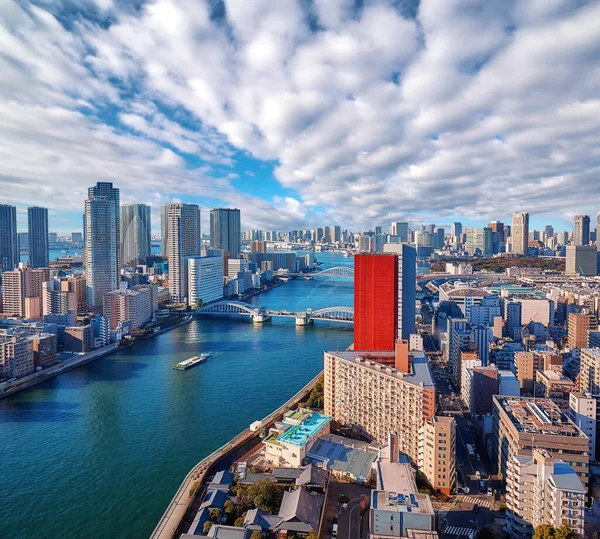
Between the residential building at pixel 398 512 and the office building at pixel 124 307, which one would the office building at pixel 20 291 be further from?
the residential building at pixel 398 512

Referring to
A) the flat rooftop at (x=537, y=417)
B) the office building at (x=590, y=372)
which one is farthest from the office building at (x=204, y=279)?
the flat rooftop at (x=537, y=417)

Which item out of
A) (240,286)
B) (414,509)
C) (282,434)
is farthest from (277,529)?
(240,286)

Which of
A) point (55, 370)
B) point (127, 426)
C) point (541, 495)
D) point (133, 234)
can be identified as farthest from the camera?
point (133, 234)

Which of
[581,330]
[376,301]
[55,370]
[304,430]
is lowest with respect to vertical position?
[55,370]

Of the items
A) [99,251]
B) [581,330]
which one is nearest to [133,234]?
[99,251]

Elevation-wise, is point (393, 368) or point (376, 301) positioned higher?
point (376, 301)

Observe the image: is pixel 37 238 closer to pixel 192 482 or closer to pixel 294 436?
pixel 192 482
